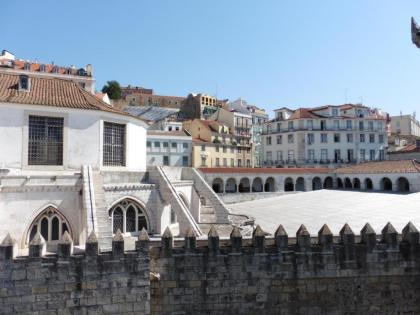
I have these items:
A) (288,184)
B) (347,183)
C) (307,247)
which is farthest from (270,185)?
(307,247)

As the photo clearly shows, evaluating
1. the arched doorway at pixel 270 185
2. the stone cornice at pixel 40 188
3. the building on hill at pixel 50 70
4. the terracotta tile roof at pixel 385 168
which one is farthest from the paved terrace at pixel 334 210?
the building on hill at pixel 50 70

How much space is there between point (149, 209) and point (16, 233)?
265 inches

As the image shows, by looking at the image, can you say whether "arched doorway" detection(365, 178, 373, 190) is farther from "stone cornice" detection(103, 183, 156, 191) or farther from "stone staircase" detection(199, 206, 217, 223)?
"stone cornice" detection(103, 183, 156, 191)

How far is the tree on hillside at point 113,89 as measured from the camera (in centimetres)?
9362

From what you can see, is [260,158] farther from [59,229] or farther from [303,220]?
[59,229]

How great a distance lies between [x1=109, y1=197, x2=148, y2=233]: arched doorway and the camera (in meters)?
19.9

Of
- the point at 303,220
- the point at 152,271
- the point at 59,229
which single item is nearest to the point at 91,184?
the point at 59,229

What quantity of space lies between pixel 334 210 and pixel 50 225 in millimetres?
26267

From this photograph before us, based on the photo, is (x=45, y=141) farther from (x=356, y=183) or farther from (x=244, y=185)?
(x=356, y=183)

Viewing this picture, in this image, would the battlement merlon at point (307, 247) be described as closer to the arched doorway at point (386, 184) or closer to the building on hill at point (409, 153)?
the arched doorway at point (386, 184)

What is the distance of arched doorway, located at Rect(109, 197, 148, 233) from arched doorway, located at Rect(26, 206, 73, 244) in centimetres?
251

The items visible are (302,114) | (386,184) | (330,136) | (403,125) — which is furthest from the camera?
(403,125)

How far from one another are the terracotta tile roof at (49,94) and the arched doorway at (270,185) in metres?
34.7

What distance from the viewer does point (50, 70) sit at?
63.3 meters
